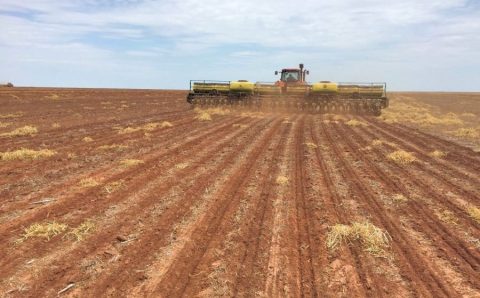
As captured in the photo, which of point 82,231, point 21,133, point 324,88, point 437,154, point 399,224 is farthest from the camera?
point 324,88

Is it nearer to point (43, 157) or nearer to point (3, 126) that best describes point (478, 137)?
point (43, 157)

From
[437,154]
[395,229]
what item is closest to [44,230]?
[395,229]

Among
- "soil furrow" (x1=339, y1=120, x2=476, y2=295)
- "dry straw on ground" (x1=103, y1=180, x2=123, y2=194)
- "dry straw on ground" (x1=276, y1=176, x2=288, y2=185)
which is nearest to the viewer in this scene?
"soil furrow" (x1=339, y1=120, x2=476, y2=295)

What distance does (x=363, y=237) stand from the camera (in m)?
6.53

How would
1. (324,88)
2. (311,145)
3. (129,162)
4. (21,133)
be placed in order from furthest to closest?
(324,88) → (21,133) → (311,145) → (129,162)

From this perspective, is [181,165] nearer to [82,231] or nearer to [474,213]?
[82,231]

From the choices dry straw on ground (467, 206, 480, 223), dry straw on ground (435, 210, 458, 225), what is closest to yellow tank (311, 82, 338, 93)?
dry straw on ground (467, 206, 480, 223)

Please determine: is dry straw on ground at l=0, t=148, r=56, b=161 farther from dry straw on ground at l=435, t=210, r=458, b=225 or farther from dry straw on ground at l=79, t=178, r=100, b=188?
dry straw on ground at l=435, t=210, r=458, b=225

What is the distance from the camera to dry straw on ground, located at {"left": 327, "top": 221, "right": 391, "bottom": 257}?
6203 mm

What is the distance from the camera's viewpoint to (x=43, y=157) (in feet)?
40.2

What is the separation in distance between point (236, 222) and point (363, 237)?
7.68 ft

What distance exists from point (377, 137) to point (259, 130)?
6012 millimetres

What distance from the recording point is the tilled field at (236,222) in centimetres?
514

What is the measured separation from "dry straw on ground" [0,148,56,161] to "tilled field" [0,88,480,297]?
548mm
